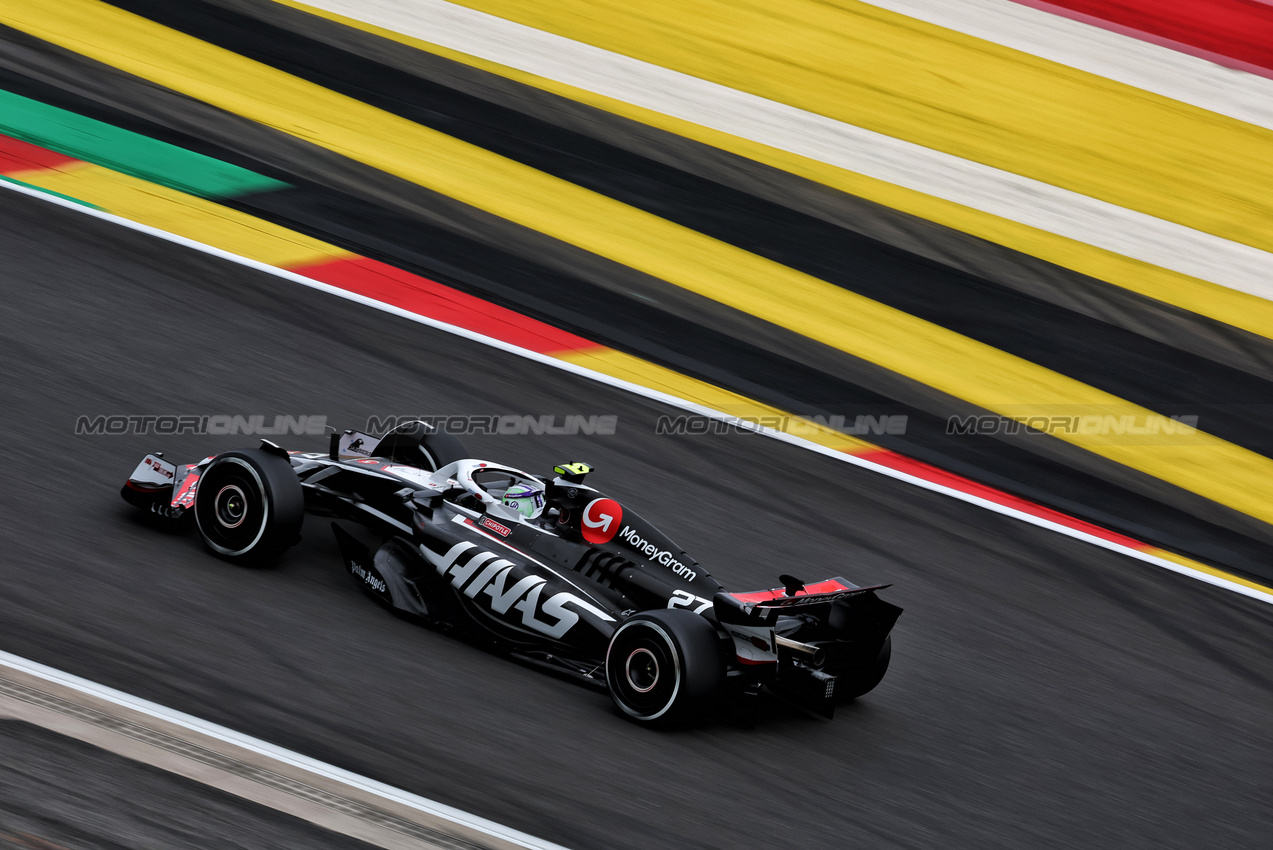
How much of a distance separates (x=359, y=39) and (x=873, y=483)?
6.95m

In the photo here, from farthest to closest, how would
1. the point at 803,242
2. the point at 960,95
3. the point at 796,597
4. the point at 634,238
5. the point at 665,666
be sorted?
the point at 960,95 → the point at 803,242 → the point at 634,238 → the point at 796,597 → the point at 665,666

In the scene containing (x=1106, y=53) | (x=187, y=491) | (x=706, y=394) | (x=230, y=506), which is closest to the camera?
(x=230, y=506)

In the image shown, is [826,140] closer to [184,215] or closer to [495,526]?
[184,215]

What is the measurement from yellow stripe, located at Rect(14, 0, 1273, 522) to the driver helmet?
14.3 feet

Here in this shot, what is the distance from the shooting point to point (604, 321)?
10.4 metres

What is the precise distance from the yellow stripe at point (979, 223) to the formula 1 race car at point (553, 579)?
20.5 ft

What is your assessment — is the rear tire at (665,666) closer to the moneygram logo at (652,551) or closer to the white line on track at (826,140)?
the moneygram logo at (652,551)

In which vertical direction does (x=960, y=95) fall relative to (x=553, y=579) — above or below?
above

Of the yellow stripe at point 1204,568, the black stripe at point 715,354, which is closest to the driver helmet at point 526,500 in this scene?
the black stripe at point 715,354

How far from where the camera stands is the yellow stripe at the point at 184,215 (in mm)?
10281

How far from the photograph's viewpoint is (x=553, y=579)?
21.1ft

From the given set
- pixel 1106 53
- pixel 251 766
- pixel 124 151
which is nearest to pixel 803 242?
pixel 1106 53

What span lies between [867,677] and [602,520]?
4.63 ft

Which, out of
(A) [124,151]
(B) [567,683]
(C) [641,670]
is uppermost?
(A) [124,151]
